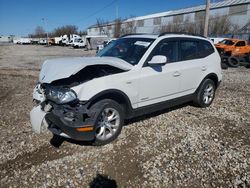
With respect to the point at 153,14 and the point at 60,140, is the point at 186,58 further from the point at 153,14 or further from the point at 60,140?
the point at 153,14

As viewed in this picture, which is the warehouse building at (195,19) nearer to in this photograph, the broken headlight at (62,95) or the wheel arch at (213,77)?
the wheel arch at (213,77)

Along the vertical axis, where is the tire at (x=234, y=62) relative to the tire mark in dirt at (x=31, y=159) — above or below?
above

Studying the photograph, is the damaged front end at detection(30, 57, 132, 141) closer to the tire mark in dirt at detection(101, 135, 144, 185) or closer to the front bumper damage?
the front bumper damage

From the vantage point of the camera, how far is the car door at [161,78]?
159 inches

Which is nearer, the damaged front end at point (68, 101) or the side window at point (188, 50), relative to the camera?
the damaged front end at point (68, 101)

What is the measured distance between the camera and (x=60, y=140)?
391cm

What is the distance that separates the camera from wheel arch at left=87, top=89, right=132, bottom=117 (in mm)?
3410

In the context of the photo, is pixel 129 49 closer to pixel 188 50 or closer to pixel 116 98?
pixel 116 98

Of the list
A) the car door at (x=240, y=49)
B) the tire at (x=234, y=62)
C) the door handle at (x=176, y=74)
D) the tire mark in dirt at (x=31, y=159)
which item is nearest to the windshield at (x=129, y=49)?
the door handle at (x=176, y=74)

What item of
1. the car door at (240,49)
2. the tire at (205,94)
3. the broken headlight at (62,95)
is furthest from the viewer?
the car door at (240,49)

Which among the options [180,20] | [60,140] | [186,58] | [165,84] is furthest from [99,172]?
[180,20]

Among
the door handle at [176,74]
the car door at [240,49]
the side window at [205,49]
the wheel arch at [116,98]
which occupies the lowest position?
the wheel arch at [116,98]

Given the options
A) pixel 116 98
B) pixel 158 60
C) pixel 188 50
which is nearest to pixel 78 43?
pixel 188 50

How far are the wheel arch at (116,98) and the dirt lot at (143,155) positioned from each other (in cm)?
55
